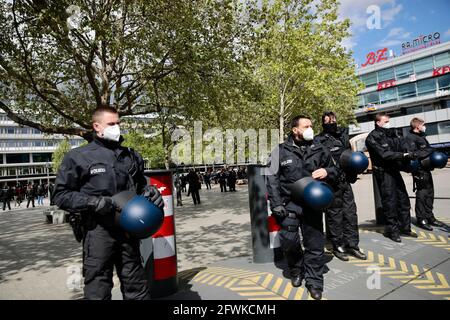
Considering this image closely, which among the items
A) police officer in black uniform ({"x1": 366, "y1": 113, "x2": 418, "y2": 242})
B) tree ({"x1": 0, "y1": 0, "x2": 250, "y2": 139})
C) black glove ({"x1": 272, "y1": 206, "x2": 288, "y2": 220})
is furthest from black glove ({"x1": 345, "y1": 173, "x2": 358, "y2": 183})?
tree ({"x1": 0, "y1": 0, "x2": 250, "y2": 139})

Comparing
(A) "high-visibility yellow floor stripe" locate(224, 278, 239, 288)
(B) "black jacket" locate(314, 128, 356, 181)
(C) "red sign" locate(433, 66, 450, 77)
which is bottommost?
(A) "high-visibility yellow floor stripe" locate(224, 278, 239, 288)

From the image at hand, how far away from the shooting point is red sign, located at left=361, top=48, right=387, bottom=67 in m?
51.1

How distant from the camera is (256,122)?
29.2 metres

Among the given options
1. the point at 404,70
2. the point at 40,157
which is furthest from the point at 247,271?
the point at 40,157

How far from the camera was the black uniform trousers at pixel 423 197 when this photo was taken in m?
5.92

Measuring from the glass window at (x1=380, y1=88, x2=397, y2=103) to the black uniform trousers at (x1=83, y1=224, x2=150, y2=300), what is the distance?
5426 centimetres

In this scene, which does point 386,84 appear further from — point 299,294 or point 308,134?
point 299,294

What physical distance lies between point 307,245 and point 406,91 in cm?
5243

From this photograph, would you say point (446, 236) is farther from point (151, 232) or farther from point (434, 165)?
point (151, 232)

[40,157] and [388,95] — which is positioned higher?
[388,95]

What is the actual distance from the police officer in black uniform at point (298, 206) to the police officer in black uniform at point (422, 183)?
3222mm

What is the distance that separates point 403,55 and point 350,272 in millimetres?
53352

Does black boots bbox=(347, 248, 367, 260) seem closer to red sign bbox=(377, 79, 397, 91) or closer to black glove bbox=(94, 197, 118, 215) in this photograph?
black glove bbox=(94, 197, 118, 215)

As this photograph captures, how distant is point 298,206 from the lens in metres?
3.55
